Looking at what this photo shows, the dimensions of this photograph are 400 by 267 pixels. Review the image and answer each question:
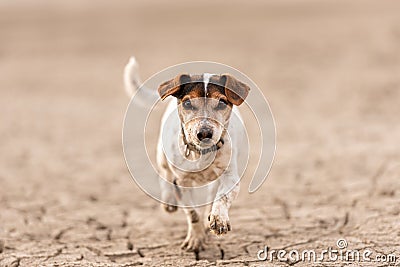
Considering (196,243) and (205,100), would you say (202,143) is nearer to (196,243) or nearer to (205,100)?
(205,100)

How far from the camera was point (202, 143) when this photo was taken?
13.5ft

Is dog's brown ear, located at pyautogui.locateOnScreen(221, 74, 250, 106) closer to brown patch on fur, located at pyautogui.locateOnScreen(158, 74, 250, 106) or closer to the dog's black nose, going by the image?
brown patch on fur, located at pyautogui.locateOnScreen(158, 74, 250, 106)

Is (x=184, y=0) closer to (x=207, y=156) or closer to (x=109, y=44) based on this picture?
(x=109, y=44)

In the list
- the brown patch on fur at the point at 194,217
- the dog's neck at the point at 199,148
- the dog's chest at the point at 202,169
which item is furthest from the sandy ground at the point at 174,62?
the dog's neck at the point at 199,148

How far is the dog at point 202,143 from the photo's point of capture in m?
4.17

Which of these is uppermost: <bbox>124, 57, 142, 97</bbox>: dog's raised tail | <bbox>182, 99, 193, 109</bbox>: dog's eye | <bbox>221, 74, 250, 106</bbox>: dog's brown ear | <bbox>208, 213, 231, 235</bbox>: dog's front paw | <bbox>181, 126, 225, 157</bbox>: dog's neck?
<bbox>124, 57, 142, 97</bbox>: dog's raised tail

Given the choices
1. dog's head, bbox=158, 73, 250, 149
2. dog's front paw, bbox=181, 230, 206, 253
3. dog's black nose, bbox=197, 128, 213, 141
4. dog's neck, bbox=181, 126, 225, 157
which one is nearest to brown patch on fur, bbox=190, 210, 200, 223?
dog's front paw, bbox=181, 230, 206, 253

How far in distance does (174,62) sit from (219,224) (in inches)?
408

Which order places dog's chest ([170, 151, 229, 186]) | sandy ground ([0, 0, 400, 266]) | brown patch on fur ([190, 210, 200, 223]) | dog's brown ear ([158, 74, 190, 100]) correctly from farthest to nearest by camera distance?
1. sandy ground ([0, 0, 400, 266])
2. brown patch on fur ([190, 210, 200, 223])
3. dog's chest ([170, 151, 229, 186])
4. dog's brown ear ([158, 74, 190, 100])

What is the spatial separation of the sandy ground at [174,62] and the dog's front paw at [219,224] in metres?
0.58

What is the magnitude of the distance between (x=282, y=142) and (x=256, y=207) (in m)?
2.63

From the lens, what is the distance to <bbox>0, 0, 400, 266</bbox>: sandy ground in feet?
17.3

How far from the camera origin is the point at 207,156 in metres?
4.42

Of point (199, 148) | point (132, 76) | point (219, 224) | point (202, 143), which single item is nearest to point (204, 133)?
point (202, 143)
